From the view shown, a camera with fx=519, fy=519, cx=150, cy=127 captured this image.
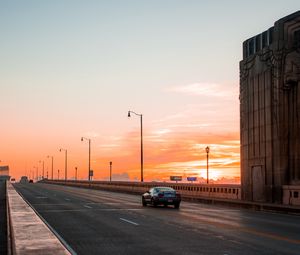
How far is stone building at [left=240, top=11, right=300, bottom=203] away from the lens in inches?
1351

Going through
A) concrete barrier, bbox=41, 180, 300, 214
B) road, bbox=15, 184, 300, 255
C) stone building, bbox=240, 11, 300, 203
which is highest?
stone building, bbox=240, 11, 300, 203

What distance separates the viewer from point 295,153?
34125 mm

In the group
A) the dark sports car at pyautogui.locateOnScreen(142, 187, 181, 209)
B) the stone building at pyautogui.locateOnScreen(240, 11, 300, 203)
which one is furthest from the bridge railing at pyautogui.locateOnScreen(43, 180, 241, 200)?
the dark sports car at pyautogui.locateOnScreen(142, 187, 181, 209)

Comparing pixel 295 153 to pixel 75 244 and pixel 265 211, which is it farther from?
pixel 75 244

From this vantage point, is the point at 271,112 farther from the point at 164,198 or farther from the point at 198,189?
the point at 198,189

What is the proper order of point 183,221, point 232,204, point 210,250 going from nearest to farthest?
point 210,250 → point 183,221 → point 232,204

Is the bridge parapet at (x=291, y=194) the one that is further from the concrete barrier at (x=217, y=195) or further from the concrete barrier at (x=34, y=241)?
the concrete barrier at (x=34, y=241)

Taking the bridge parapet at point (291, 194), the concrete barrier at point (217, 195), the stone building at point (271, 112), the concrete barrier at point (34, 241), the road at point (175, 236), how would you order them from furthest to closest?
the stone building at point (271, 112)
the bridge parapet at point (291, 194)
the concrete barrier at point (217, 195)
the road at point (175, 236)
the concrete barrier at point (34, 241)

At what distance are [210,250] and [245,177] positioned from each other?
27.0 metres

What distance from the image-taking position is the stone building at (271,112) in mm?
34312

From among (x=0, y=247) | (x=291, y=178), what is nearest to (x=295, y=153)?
(x=291, y=178)

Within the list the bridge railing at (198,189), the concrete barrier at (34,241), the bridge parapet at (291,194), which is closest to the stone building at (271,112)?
the bridge parapet at (291,194)

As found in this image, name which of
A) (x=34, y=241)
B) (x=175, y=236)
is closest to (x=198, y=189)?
(x=175, y=236)

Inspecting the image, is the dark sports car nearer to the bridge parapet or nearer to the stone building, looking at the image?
the stone building
